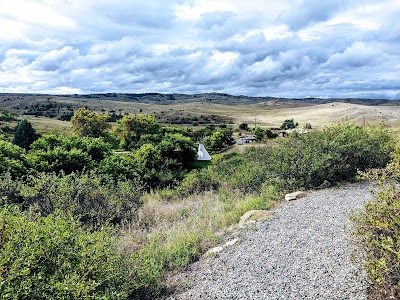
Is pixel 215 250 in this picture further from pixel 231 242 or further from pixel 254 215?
pixel 254 215

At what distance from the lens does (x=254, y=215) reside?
28.2 feet

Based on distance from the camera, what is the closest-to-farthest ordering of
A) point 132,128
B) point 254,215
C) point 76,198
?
point 254,215, point 76,198, point 132,128

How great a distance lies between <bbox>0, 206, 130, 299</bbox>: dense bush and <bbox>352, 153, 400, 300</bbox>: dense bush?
2.99 meters

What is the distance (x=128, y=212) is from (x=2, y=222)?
20.0 ft

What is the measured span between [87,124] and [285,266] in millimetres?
45850

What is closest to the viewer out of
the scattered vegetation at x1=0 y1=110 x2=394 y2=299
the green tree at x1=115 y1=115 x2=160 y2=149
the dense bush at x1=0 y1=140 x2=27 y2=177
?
the scattered vegetation at x1=0 y1=110 x2=394 y2=299

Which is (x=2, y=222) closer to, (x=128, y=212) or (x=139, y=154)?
(x=128, y=212)

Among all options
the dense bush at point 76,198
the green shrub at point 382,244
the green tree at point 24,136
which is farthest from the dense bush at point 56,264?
the green tree at point 24,136

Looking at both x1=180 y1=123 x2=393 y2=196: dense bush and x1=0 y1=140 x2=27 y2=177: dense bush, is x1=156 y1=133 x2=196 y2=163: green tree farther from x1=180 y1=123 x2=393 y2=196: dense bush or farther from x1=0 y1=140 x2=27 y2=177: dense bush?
x1=180 y1=123 x2=393 y2=196: dense bush

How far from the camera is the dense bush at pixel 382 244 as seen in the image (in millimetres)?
3801

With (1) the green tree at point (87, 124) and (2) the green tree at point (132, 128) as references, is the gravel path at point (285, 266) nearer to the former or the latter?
(1) the green tree at point (87, 124)

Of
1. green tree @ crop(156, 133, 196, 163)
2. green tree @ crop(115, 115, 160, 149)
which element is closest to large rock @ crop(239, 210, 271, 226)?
green tree @ crop(156, 133, 196, 163)

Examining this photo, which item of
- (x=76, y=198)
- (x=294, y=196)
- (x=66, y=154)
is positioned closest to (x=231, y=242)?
(x=294, y=196)

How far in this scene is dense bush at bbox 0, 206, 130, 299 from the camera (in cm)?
369
